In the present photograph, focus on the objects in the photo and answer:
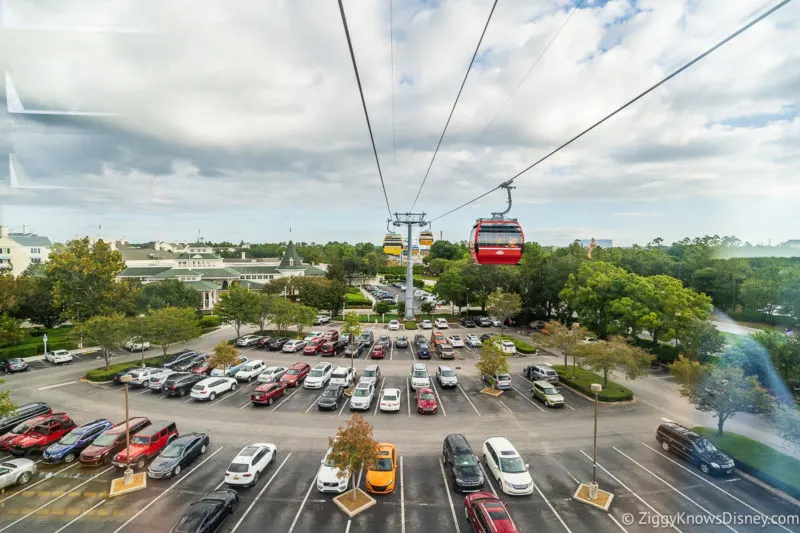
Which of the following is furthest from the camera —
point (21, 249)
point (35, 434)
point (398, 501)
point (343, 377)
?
point (21, 249)

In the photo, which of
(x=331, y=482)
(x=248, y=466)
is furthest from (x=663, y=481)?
(x=248, y=466)

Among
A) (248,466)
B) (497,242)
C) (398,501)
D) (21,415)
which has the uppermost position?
(497,242)

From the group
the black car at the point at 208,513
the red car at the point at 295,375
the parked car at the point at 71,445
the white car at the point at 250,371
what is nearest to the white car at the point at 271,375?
the red car at the point at 295,375

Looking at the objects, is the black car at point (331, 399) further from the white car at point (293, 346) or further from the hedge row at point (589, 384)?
the hedge row at point (589, 384)

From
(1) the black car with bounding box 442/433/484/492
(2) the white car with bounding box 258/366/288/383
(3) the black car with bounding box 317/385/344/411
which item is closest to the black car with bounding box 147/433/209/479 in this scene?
(3) the black car with bounding box 317/385/344/411

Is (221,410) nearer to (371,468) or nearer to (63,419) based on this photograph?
(63,419)

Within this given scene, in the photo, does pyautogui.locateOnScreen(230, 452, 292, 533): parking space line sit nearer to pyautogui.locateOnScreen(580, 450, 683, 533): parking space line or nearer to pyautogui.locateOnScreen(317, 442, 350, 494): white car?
pyautogui.locateOnScreen(317, 442, 350, 494): white car

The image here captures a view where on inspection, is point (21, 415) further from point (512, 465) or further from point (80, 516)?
point (512, 465)

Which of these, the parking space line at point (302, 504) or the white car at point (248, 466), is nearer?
the parking space line at point (302, 504)
